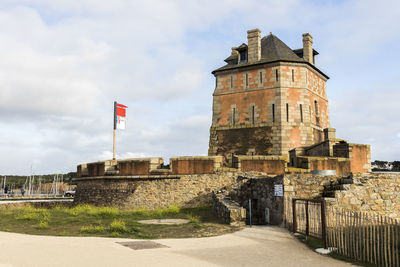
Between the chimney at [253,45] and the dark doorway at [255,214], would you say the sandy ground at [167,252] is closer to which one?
the dark doorway at [255,214]

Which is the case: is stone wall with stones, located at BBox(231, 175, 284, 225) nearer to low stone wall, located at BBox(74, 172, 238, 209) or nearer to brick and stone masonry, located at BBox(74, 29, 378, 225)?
brick and stone masonry, located at BBox(74, 29, 378, 225)

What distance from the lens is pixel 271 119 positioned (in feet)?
88.4

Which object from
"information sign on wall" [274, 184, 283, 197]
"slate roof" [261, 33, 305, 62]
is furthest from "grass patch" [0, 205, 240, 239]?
"slate roof" [261, 33, 305, 62]

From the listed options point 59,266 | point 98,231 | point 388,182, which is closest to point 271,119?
point 388,182

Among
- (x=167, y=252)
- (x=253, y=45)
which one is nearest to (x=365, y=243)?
(x=167, y=252)

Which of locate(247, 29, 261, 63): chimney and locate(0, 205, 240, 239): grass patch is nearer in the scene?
locate(0, 205, 240, 239): grass patch

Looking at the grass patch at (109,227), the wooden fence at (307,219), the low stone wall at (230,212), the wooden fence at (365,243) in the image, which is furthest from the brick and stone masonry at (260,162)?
the wooden fence at (365,243)

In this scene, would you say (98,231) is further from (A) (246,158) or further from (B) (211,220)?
(A) (246,158)

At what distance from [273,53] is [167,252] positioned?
911 inches

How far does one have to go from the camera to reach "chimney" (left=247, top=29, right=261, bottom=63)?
2852 centimetres

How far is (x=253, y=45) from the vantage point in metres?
28.7

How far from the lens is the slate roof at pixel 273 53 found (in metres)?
27.6

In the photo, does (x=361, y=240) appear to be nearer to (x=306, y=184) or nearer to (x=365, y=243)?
(x=365, y=243)

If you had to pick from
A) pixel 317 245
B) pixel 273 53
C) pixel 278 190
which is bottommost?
pixel 317 245
